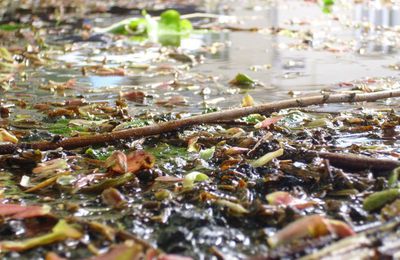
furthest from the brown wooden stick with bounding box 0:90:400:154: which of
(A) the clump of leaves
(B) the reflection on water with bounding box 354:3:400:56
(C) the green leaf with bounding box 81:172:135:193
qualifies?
(A) the clump of leaves

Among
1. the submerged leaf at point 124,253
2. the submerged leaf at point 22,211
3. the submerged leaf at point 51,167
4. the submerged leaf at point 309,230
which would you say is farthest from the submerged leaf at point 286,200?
the submerged leaf at point 51,167

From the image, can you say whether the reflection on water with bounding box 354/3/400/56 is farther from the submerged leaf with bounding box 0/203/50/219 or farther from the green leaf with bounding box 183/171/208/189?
the submerged leaf with bounding box 0/203/50/219

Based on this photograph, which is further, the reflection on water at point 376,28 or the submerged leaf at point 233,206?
the reflection on water at point 376,28

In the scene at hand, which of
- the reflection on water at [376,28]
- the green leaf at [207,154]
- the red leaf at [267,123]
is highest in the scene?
the reflection on water at [376,28]

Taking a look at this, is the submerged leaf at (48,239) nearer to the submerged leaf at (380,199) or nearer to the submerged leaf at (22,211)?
the submerged leaf at (22,211)

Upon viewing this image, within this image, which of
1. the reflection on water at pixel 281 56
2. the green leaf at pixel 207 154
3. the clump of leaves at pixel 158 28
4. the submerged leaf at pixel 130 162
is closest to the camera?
the submerged leaf at pixel 130 162

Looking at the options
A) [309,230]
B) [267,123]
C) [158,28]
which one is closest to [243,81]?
[267,123]

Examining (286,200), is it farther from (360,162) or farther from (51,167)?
(51,167)
